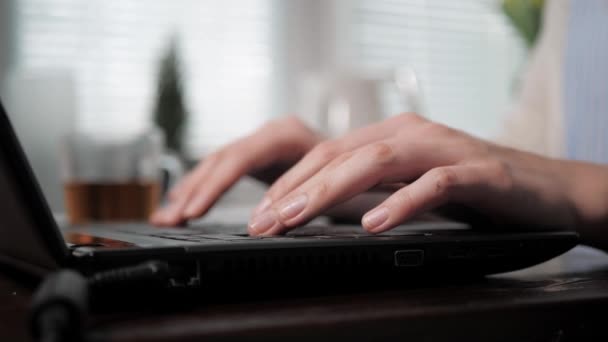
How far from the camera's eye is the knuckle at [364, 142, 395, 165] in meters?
0.44

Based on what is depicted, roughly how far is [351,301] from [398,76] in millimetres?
1957

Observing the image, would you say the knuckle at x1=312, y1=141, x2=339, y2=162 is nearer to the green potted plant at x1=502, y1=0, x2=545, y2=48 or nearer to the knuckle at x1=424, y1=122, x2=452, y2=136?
the knuckle at x1=424, y1=122, x2=452, y2=136

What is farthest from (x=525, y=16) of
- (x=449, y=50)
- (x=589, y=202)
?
(x=589, y=202)

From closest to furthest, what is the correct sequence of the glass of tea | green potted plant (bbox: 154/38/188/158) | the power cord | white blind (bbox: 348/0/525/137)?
1. the power cord
2. the glass of tea
3. green potted plant (bbox: 154/38/188/158)
4. white blind (bbox: 348/0/525/137)

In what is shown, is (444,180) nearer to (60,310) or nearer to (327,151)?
(327,151)

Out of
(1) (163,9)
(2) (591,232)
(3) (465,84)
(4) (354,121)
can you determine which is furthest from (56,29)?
(2) (591,232)

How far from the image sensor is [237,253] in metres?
0.31

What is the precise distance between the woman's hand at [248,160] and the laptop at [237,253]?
0.38 meters

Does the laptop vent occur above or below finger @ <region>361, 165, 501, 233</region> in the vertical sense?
below

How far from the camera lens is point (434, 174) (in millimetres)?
426

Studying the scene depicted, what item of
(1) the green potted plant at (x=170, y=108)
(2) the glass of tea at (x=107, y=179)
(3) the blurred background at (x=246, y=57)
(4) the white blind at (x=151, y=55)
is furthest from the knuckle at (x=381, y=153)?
(4) the white blind at (x=151, y=55)

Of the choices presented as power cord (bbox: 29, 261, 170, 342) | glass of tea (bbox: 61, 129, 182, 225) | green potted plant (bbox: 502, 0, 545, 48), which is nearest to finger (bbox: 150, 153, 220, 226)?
glass of tea (bbox: 61, 129, 182, 225)

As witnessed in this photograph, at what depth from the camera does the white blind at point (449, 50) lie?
127 inches

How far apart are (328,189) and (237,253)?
133mm
